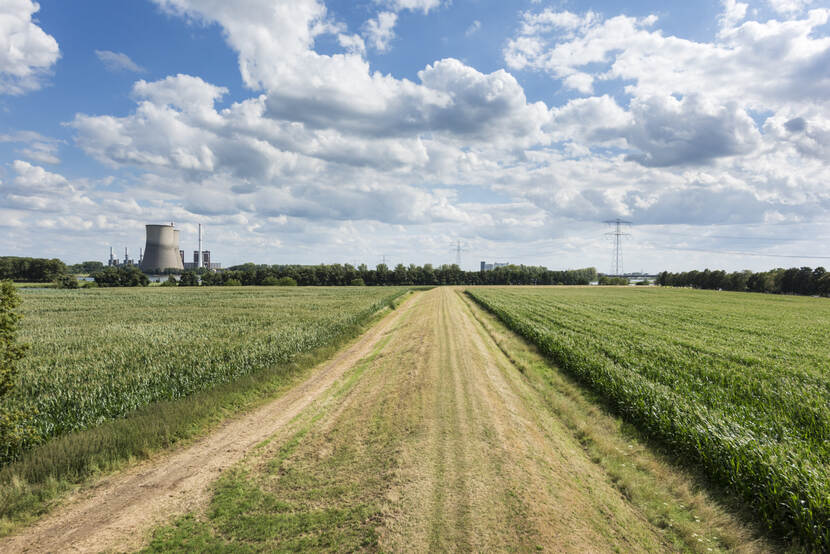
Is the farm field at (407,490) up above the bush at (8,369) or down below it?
below

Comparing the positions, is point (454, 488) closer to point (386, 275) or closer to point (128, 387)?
point (128, 387)

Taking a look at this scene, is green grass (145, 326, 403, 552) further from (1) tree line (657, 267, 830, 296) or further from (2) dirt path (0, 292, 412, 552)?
(1) tree line (657, 267, 830, 296)

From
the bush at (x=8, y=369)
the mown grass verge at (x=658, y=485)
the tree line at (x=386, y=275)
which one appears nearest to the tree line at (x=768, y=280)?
the tree line at (x=386, y=275)

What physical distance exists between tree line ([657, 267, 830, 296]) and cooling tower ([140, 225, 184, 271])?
20044 centimetres

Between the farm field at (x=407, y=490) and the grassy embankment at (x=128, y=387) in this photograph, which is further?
the grassy embankment at (x=128, y=387)

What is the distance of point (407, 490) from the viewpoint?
722 cm

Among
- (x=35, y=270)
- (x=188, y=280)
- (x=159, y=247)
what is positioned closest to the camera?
(x=159, y=247)

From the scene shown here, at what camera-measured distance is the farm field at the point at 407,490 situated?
614 cm

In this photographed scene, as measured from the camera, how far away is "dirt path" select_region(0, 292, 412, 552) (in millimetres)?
6273

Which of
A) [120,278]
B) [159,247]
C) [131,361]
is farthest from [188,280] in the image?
[131,361]

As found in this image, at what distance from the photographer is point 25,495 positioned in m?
7.26

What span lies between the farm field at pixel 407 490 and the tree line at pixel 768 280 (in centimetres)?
13732

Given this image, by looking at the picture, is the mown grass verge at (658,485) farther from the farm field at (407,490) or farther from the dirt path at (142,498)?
the dirt path at (142,498)

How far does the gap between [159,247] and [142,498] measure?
145210 millimetres
